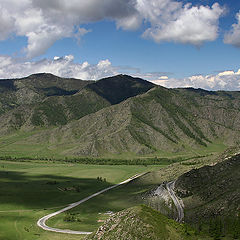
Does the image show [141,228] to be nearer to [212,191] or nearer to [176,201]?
[212,191]

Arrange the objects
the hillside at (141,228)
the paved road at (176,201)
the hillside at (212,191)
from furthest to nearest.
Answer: the paved road at (176,201)
the hillside at (212,191)
the hillside at (141,228)

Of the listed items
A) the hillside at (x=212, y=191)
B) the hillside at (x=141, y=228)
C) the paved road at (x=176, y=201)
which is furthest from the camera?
the paved road at (x=176, y=201)

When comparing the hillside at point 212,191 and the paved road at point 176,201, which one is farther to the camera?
the paved road at point 176,201

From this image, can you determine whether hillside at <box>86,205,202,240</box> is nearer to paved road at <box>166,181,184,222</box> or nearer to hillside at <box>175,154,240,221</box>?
hillside at <box>175,154,240,221</box>

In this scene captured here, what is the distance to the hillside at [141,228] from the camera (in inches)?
2580

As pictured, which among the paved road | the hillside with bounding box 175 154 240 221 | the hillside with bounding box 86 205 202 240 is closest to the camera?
the hillside with bounding box 86 205 202 240

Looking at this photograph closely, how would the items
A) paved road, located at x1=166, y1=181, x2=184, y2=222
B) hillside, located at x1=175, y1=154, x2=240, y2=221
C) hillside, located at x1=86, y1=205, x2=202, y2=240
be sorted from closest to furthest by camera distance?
hillside, located at x1=86, y1=205, x2=202, y2=240 < hillside, located at x1=175, y1=154, x2=240, y2=221 < paved road, located at x1=166, y1=181, x2=184, y2=222

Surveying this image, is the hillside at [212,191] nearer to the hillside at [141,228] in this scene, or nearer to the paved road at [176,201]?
the paved road at [176,201]

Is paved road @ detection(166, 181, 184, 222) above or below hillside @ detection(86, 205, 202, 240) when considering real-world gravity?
below

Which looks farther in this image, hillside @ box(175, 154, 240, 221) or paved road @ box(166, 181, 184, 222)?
paved road @ box(166, 181, 184, 222)

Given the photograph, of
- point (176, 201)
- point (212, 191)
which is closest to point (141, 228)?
point (212, 191)

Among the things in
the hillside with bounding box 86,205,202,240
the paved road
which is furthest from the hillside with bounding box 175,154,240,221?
the hillside with bounding box 86,205,202,240

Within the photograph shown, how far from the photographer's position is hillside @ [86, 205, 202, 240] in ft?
215

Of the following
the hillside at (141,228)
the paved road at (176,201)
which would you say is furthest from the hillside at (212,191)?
the hillside at (141,228)
